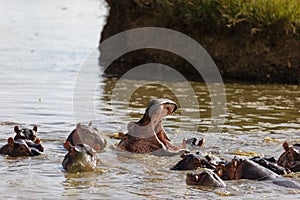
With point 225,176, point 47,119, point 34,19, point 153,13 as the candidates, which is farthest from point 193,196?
point 34,19

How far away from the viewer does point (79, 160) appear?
777 centimetres

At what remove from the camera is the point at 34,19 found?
949 inches

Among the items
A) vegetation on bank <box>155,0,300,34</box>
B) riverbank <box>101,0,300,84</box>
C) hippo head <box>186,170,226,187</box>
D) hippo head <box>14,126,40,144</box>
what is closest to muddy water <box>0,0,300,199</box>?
hippo head <box>186,170,226,187</box>

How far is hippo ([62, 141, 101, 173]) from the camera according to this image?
7.74m

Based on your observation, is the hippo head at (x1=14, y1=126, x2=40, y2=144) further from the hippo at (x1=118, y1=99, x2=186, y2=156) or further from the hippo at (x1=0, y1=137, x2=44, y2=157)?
the hippo at (x1=118, y1=99, x2=186, y2=156)

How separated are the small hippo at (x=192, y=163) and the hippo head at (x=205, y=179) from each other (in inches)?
21.1

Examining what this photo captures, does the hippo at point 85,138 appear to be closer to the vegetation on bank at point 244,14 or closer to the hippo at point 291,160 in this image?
the hippo at point 291,160

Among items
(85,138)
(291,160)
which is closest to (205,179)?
(291,160)

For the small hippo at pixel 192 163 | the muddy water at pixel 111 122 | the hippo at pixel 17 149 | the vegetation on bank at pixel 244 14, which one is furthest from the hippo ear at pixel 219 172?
the vegetation on bank at pixel 244 14

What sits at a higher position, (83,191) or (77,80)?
(77,80)

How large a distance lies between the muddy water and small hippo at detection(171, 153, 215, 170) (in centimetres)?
13

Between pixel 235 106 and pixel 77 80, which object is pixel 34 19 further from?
pixel 235 106

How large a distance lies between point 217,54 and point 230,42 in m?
0.31

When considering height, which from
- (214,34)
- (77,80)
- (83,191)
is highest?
(214,34)
